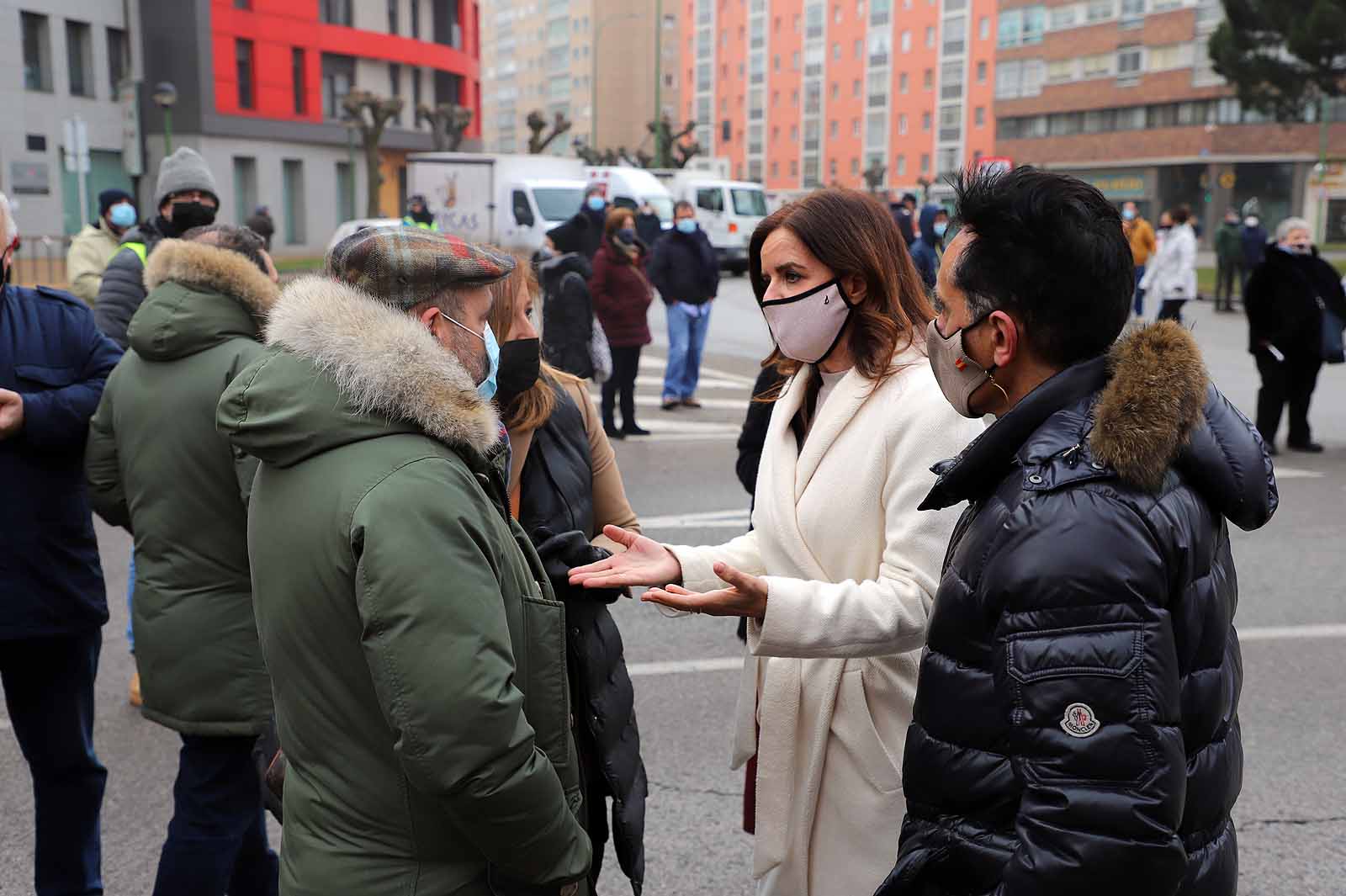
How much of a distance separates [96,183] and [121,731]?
4163 centimetres

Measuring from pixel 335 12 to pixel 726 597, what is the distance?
5260cm

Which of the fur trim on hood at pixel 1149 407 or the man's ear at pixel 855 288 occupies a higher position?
the man's ear at pixel 855 288

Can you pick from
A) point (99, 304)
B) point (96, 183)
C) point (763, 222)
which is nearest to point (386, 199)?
point (96, 183)

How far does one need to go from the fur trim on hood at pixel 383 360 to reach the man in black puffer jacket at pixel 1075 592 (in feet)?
2.48

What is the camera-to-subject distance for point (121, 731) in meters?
4.76

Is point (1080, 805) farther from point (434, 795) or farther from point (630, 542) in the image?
point (630, 542)

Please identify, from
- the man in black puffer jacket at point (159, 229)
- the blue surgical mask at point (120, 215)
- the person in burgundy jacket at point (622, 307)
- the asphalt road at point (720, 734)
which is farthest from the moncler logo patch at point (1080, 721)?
the person in burgundy jacket at point (622, 307)

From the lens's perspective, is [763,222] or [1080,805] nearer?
[1080,805]

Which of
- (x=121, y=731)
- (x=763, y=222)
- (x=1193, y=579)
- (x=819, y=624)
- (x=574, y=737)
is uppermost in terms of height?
(x=763, y=222)

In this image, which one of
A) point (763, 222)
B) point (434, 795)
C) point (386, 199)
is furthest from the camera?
point (386, 199)

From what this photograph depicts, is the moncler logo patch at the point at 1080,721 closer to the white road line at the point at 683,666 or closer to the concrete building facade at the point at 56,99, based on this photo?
the white road line at the point at 683,666

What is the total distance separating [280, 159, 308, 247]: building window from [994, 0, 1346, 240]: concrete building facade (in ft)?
130

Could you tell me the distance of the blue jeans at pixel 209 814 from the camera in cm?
291

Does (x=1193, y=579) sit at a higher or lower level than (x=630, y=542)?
higher
